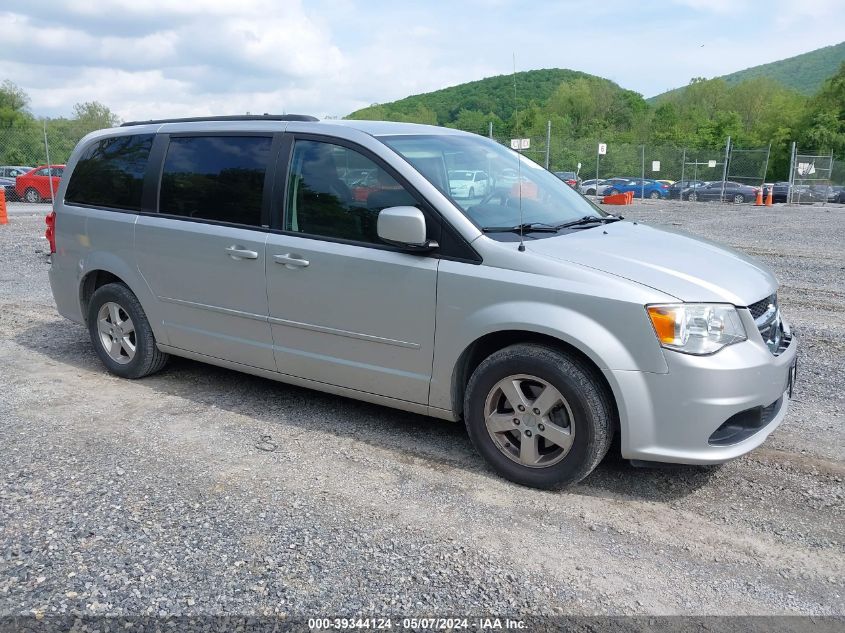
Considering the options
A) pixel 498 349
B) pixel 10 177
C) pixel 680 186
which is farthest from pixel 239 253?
pixel 680 186

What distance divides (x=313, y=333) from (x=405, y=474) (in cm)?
106

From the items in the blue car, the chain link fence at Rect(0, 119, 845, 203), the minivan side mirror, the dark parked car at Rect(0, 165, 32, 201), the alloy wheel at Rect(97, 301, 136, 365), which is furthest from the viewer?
the blue car

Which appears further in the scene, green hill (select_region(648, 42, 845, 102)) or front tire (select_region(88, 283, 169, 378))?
green hill (select_region(648, 42, 845, 102))

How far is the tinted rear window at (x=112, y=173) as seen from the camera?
542 centimetres

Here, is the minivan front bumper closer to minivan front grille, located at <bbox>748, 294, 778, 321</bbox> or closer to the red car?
minivan front grille, located at <bbox>748, 294, 778, 321</bbox>

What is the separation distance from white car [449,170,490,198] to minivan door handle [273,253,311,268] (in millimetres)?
992

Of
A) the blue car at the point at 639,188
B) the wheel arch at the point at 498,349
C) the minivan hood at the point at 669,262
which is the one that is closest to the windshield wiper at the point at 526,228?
the minivan hood at the point at 669,262

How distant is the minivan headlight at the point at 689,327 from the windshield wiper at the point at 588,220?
108 cm

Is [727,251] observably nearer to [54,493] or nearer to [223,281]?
[223,281]

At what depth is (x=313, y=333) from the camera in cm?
447

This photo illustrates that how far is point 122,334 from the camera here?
5.65m

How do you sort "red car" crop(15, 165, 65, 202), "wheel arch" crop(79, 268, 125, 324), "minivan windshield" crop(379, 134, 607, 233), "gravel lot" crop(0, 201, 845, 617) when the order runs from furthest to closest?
"red car" crop(15, 165, 65, 202)
"wheel arch" crop(79, 268, 125, 324)
"minivan windshield" crop(379, 134, 607, 233)
"gravel lot" crop(0, 201, 845, 617)

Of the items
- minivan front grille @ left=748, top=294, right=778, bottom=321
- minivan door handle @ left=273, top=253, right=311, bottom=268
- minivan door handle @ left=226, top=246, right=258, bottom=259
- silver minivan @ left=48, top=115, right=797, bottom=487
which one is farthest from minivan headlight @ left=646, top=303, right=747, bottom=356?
minivan door handle @ left=226, top=246, right=258, bottom=259

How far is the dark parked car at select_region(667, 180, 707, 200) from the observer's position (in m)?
35.0
